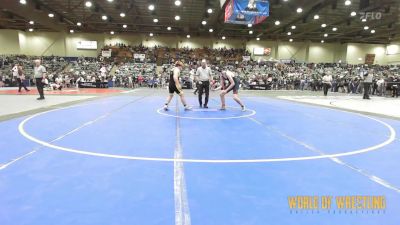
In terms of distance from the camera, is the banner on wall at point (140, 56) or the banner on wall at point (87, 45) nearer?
the banner on wall at point (140, 56)

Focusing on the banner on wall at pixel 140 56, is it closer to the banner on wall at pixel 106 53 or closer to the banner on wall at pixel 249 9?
the banner on wall at pixel 106 53

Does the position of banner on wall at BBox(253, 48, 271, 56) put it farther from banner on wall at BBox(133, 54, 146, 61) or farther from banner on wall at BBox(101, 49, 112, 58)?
banner on wall at BBox(101, 49, 112, 58)

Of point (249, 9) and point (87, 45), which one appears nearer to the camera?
point (249, 9)

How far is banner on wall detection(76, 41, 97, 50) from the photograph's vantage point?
140 feet

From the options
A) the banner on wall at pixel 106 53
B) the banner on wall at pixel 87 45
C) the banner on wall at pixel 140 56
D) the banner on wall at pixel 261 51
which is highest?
the banner on wall at pixel 87 45

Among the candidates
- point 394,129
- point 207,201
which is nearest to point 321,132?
point 394,129

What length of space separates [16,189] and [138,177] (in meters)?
1.25

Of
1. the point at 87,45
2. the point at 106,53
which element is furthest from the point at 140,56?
the point at 87,45

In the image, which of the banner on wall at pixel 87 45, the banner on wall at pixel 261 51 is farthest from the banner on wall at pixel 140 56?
the banner on wall at pixel 261 51

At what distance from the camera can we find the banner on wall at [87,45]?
42531 mm

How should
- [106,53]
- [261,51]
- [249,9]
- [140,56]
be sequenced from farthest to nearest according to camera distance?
[261,51]
[106,53]
[140,56]
[249,9]

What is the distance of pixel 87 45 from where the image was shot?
4275 centimetres

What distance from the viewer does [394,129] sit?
7.19 metres

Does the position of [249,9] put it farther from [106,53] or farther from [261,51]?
[261,51]
